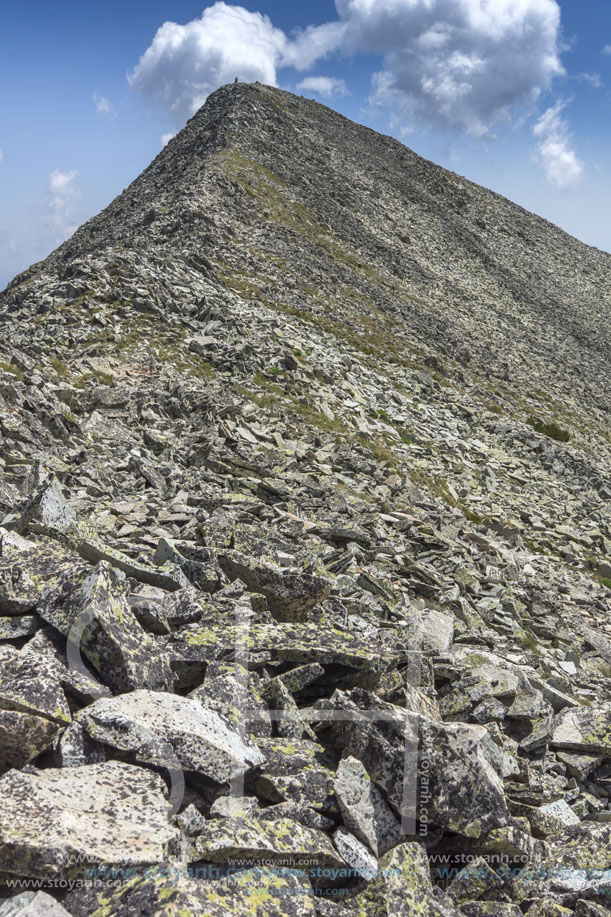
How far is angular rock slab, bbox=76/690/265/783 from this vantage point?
486 cm

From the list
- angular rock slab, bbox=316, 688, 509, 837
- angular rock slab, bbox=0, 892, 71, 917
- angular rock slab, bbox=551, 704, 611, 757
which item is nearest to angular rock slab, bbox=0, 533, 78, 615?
angular rock slab, bbox=0, 892, 71, 917

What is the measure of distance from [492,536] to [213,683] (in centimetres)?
1570

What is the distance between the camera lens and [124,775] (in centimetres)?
471

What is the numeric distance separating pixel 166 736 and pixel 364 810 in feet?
5.87

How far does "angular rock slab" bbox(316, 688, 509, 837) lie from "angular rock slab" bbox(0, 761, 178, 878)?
1.93m

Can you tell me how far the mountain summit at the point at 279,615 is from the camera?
457cm

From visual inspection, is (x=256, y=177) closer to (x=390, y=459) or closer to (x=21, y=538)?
(x=390, y=459)

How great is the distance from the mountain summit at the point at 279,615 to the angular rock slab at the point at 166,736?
0.02m

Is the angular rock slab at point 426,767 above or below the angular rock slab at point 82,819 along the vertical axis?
above

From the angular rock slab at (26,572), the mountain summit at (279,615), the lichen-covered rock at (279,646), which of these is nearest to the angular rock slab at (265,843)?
the mountain summit at (279,615)

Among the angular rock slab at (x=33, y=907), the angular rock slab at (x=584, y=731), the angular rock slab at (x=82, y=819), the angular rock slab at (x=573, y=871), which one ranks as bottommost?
the angular rock slab at (x=33, y=907)

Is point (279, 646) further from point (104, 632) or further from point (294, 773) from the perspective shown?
point (104, 632)

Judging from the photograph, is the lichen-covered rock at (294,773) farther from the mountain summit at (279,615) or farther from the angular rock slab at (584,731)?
the angular rock slab at (584,731)

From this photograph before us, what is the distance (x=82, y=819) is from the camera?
4.16m
